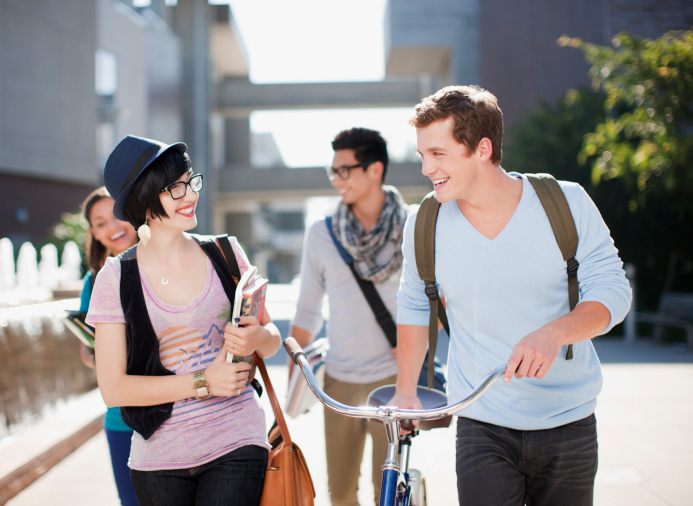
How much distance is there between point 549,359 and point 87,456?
16.3 feet

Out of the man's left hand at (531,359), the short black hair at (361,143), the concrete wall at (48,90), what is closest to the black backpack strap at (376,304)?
the short black hair at (361,143)

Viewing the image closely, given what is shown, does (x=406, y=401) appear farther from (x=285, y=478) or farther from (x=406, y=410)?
(x=285, y=478)

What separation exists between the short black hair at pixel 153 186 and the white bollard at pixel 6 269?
11.2 meters

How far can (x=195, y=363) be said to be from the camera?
7.49 feet

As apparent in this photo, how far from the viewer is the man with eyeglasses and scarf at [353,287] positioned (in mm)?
3424

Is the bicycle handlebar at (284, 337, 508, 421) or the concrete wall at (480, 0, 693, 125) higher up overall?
the concrete wall at (480, 0, 693, 125)

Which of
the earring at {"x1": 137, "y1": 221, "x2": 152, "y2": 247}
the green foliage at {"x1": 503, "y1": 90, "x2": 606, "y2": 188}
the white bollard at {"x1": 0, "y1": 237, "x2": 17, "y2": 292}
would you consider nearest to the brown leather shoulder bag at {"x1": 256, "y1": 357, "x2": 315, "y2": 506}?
the earring at {"x1": 137, "y1": 221, "x2": 152, "y2": 247}

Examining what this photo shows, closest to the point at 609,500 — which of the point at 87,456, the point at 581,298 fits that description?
the point at 581,298

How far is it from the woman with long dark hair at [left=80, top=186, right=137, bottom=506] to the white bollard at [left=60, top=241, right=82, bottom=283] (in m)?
12.4

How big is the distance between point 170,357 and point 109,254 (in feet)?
5.01

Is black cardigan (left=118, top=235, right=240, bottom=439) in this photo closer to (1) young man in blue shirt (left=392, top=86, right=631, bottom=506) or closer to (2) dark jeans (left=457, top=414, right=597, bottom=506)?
(1) young man in blue shirt (left=392, top=86, right=631, bottom=506)

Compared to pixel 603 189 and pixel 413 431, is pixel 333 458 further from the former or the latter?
pixel 603 189

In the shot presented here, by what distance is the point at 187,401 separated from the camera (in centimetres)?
226

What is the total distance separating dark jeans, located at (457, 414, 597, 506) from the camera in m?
2.21
